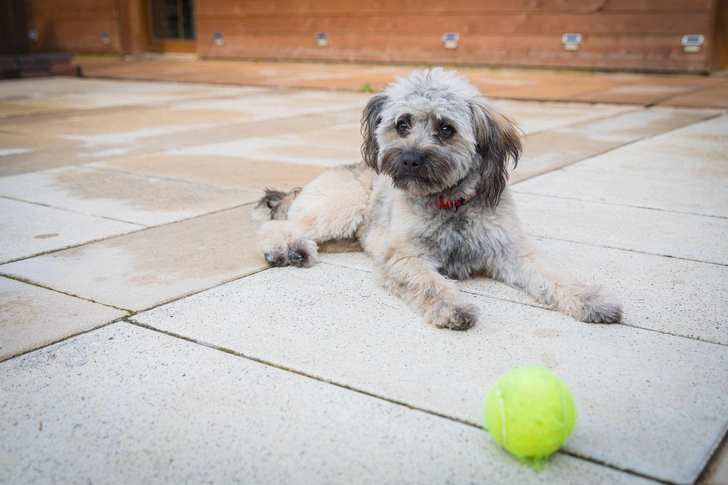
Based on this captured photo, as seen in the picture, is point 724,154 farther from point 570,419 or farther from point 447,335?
point 570,419

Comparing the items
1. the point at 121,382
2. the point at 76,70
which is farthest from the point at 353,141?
the point at 76,70

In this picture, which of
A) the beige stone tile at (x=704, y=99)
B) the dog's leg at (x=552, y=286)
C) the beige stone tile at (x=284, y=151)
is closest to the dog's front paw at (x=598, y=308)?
the dog's leg at (x=552, y=286)

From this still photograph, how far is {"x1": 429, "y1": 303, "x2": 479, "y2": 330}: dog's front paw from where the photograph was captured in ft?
10.6

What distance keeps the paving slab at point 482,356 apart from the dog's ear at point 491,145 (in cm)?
63

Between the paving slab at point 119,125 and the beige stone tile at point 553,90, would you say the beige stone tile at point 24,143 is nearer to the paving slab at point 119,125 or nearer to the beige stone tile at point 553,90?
the paving slab at point 119,125

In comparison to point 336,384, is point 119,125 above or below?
above

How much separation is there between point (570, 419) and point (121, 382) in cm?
171

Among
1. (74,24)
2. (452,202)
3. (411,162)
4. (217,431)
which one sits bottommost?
(217,431)

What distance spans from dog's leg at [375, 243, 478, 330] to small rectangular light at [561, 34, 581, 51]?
11.7 meters

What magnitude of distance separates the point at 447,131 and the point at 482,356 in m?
1.38

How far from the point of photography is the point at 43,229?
15.8 ft

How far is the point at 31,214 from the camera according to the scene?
520 cm

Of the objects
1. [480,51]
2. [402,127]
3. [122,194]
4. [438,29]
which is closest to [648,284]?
[402,127]

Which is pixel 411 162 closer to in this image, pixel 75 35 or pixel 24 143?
→ pixel 24 143
